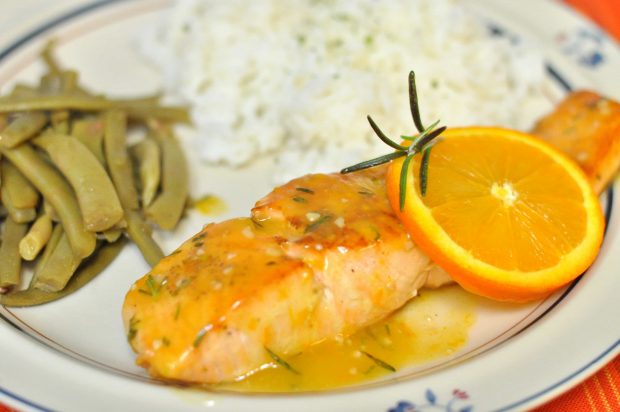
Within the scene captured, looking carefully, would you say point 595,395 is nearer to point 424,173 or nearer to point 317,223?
point 424,173

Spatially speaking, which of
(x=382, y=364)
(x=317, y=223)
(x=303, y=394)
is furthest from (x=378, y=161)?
(x=303, y=394)

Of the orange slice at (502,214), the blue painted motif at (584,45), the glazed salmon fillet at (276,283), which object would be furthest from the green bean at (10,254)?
the blue painted motif at (584,45)

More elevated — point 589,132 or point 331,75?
point 331,75

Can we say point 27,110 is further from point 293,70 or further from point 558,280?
point 558,280

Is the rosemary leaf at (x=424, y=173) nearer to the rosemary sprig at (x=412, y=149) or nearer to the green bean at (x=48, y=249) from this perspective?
the rosemary sprig at (x=412, y=149)

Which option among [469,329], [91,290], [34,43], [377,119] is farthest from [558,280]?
[34,43]
